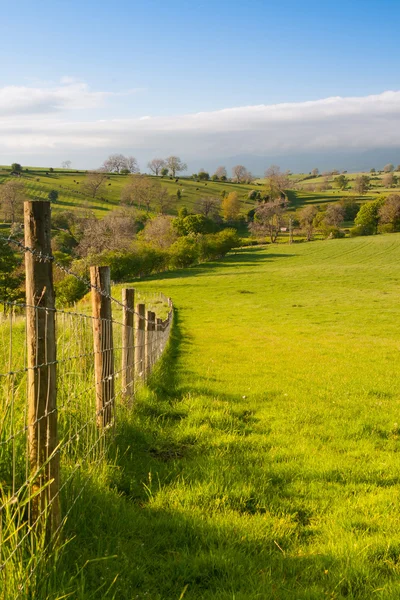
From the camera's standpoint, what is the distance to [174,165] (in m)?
188

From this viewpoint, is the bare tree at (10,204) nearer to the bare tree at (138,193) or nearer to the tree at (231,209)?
the bare tree at (138,193)

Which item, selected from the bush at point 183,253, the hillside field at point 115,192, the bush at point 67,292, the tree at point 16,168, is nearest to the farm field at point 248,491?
the bush at point 67,292

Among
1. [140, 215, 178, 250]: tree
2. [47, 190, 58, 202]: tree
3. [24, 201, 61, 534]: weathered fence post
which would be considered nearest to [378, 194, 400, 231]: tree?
[140, 215, 178, 250]: tree

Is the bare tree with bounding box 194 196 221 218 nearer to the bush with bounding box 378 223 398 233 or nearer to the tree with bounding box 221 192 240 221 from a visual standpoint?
the tree with bounding box 221 192 240 221

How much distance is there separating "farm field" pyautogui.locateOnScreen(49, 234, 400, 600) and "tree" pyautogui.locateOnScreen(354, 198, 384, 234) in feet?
347

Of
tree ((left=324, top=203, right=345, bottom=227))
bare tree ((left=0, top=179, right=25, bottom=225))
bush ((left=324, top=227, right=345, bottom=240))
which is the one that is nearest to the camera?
bare tree ((left=0, top=179, right=25, bottom=225))

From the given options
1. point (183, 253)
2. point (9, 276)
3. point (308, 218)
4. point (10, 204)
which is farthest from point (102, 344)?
point (308, 218)

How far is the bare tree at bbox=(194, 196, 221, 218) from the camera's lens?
136 metres

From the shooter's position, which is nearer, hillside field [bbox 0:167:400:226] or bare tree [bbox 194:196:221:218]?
bare tree [bbox 194:196:221:218]

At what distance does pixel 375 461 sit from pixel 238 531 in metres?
3.22

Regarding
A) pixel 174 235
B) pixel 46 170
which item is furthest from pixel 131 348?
pixel 46 170

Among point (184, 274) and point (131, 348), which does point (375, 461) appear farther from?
point (184, 274)

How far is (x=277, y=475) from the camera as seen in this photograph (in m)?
6.42

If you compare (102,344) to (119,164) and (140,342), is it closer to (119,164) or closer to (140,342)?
(140,342)
